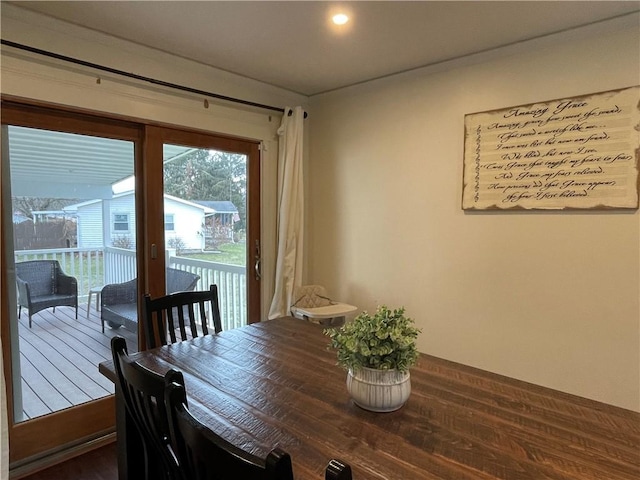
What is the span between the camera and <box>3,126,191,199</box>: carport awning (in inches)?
85.0

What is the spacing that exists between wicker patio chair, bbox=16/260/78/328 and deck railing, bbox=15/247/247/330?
0.10ft

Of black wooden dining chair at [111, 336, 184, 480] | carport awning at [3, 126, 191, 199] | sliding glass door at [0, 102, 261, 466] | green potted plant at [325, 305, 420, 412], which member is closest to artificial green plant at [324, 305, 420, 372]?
green potted plant at [325, 305, 420, 412]

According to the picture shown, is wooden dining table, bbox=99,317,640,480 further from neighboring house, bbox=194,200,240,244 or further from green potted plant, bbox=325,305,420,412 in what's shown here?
neighboring house, bbox=194,200,240,244

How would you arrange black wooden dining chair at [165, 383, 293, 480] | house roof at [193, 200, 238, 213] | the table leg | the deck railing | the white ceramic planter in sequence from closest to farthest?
1. black wooden dining chair at [165, 383, 293, 480]
2. the white ceramic planter
3. the table leg
4. the deck railing
5. house roof at [193, 200, 238, 213]

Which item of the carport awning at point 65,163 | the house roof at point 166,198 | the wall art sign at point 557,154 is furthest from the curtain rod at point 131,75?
the wall art sign at point 557,154

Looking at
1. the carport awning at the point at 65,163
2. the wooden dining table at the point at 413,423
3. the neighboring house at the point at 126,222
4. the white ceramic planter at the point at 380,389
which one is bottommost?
the wooden dining table at the point at 413,423

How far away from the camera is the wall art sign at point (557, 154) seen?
2.12m

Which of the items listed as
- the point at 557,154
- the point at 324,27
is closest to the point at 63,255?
the point at 324,27

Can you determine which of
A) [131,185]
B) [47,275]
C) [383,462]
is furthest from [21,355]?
[383,462]

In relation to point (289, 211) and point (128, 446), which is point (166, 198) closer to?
point (289, 211)

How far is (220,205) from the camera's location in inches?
A: 124

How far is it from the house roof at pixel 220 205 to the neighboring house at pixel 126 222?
0.04 meters

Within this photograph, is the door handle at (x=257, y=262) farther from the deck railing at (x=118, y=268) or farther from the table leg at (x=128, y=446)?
the table leg at (x=128, y=446)

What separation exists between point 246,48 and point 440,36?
1195 millimetres
